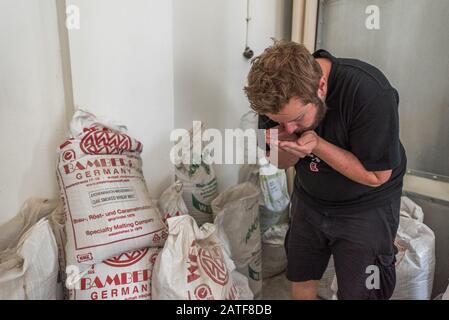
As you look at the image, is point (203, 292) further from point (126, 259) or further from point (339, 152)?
point (339, 152)

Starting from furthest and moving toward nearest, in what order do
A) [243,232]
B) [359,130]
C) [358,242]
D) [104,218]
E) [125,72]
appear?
[243,232], [125,72], [104,218], [358,242], [359,130]

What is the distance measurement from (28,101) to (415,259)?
1632mm

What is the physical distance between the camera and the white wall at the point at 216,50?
1.71 metres

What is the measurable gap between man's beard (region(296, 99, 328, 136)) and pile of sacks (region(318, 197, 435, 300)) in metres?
0.77

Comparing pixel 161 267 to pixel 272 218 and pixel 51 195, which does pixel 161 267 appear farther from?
pixel 272 218

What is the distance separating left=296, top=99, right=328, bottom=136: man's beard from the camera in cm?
106

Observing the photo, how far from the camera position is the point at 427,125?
5.21 ft

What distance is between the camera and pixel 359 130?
1.07 meters

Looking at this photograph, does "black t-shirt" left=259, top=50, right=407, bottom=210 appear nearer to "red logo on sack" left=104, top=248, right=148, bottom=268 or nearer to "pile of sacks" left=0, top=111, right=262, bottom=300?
"pile of sacks" left=0, top=111, right=262, bottom=300

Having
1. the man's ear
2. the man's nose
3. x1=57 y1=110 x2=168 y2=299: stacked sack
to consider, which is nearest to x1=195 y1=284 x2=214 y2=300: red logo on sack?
x1=57 y1=110 x2=168 y2=299: stacked sack

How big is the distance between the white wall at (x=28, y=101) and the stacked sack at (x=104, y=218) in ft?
0.58

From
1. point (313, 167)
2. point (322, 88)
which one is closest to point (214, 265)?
point (313, 167)

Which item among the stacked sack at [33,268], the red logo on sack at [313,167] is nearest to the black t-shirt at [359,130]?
the red logo on sack at [313,167]

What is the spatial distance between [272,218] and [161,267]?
809mm
